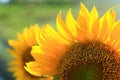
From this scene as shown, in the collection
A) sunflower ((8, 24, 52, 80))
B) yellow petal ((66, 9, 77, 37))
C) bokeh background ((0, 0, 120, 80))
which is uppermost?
bokeh background ((0, 0, 120, 80))

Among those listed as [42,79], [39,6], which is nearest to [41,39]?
[42,79]

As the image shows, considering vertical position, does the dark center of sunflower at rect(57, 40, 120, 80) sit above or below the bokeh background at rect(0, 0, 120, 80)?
below

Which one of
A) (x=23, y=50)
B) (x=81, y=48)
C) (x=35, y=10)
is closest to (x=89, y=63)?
(x=81, y=48)

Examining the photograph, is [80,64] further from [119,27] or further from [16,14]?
[16,14]

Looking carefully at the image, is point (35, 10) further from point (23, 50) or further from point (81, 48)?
point (81, 48)

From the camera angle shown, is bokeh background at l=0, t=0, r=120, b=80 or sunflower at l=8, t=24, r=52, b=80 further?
bokeh background at l=0, t=0, r=120, b=80

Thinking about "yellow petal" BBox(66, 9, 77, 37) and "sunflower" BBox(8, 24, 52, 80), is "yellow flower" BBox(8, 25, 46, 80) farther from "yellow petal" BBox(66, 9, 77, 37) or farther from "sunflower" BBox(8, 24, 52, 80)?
"yellow petal" BBox(66, 9, 77, 37)

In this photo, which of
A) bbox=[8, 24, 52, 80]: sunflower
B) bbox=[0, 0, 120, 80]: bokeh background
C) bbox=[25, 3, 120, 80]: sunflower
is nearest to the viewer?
bbox=[25, 3, 120, 80]: sunflower

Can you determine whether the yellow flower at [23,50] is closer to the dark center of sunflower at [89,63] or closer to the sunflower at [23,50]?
the sunflower at [23,50]

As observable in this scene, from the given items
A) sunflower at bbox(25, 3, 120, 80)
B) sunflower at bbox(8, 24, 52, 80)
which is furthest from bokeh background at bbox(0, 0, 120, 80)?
sunflower at bbox(25, 3, 120, 80)
